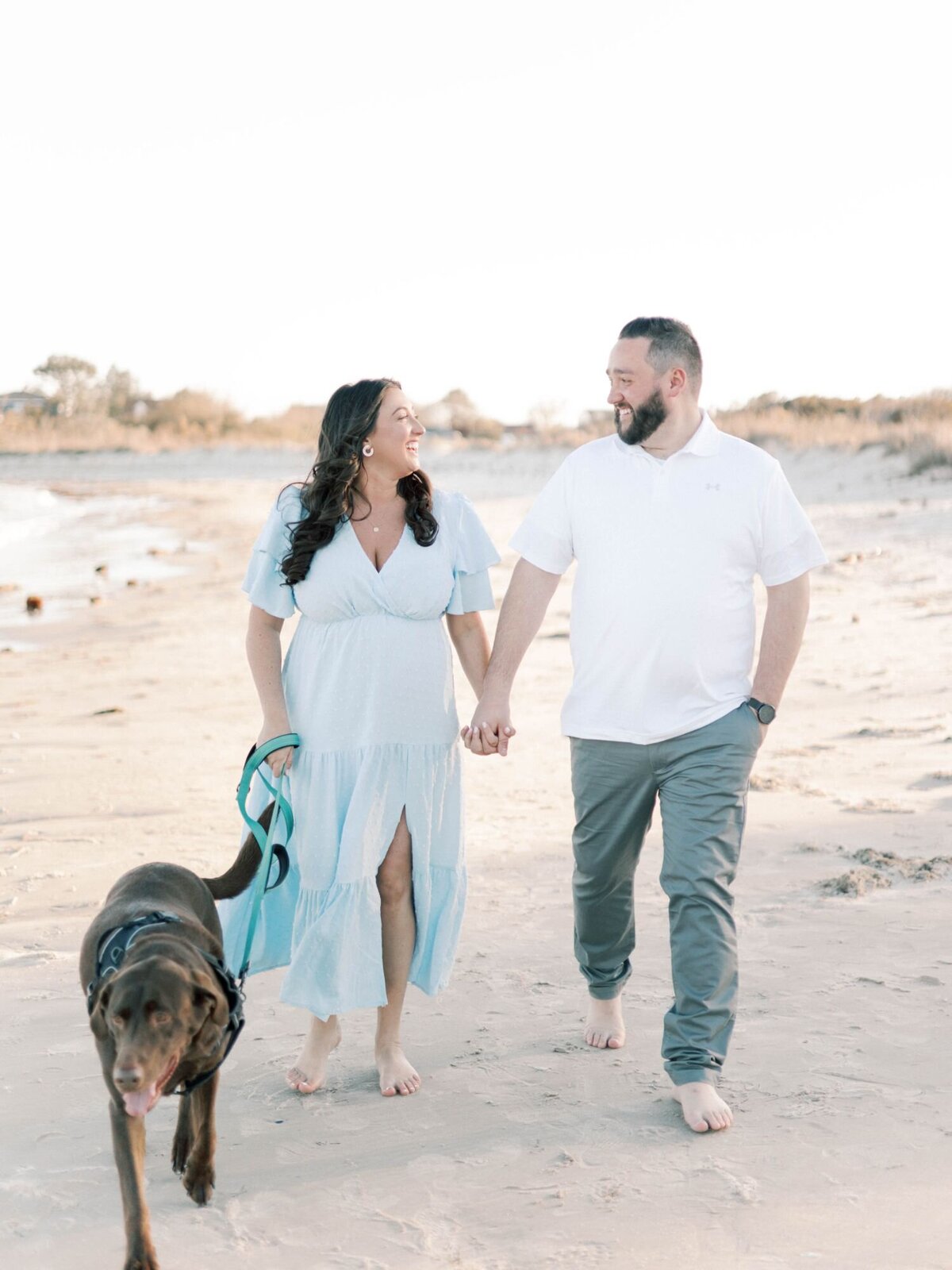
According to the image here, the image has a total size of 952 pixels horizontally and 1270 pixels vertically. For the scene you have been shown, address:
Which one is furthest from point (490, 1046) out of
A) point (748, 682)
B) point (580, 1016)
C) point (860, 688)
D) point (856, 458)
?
point (856, 458)

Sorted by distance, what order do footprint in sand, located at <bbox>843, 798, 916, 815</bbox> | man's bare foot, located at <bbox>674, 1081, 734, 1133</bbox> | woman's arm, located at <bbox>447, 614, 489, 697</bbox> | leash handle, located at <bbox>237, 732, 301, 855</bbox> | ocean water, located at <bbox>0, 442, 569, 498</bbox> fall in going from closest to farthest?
man's bare foot, located at <bbox>674, 1081, 734, 1133</bbox>, leash handle, located at <bbox>237, 732, 301, 855</bbox>, woman's arm, located at <bbox>447, 614, 489, 697</bbox>, footprint in sand, located at <bbox>843, 798, 916, 815</bbox>, ocean water, located at <bbox>0, 442, 569, 498</bbox>

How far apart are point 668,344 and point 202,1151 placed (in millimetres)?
2542

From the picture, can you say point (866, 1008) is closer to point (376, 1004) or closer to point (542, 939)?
point (542, 939)

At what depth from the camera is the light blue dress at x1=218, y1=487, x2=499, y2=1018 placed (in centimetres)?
405

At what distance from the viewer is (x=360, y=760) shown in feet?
13.5

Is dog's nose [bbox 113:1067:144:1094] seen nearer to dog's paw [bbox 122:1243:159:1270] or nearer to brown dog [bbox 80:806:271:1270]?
brown dog [bbox 80:806:271:1270]

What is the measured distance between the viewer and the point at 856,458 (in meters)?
27.5

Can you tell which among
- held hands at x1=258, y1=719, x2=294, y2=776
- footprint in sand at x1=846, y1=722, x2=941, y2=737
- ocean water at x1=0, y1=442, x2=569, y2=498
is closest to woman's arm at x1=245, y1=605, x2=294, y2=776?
held hands at x1=258, y1=719, x2=294, y2=776

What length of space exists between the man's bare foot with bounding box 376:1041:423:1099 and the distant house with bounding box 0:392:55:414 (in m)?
80.8

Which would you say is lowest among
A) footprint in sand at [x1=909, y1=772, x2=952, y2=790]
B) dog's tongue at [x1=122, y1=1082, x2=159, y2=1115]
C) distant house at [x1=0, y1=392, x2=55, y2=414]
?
footprint in sand at [x1=909, y1=772, x2=952, y2=790]

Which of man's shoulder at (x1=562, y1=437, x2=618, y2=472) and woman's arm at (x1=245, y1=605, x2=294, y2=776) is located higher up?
man's shoulder at (x1=562, y1=437, x2=618, y2=472)

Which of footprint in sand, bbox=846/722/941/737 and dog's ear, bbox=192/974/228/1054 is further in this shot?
footprint in sand, bbox=846/722/941/737

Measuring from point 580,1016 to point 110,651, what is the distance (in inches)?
341

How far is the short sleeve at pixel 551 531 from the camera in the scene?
4258 mm
